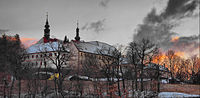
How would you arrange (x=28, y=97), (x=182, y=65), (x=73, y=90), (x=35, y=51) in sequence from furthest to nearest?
1. (x=35, y=51)
2. (x=182, y=65)
3. (x=73, y=90)
4. (x=28, y=97)

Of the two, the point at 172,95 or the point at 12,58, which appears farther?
the point at 12,58

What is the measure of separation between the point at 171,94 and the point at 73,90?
71.8ft

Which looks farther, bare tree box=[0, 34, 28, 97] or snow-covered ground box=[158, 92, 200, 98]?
bare tree box=[0, 34, 28, 97]

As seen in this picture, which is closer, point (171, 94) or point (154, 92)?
point (171, 94)

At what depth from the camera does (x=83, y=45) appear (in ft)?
292

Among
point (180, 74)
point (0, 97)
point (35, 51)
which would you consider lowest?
point (0, 97)

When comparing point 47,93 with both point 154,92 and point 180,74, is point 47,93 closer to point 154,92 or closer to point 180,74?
point 154,92

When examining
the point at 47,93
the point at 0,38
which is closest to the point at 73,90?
the point at 47,93

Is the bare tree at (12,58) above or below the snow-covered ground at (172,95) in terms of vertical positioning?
above

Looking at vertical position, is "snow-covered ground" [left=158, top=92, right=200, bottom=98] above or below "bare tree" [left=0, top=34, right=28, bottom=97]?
below

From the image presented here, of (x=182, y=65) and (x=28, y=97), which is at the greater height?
(x=182, y=65)

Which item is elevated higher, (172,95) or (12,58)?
(12,58)

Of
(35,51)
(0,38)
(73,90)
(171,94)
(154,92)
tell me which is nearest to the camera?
(171,94)

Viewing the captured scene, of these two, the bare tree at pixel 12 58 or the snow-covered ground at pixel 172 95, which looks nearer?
the snow-covered ground at pixel 172 95
